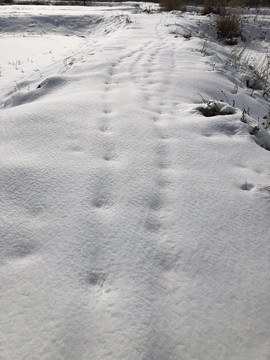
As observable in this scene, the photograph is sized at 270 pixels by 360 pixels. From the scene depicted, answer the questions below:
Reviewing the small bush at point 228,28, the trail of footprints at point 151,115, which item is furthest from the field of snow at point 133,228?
the small bush at point 228,28

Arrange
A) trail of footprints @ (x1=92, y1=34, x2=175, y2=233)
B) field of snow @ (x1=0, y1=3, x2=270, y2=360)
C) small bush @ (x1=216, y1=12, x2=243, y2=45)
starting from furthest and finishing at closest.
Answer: small bush @ (x1=216, y1=12, x2=243, y2=45)
trail of footprints @ (x1=92, y1=34, x2=175, y2=233)
field of snow @ (x1=0, y1=3, x2=270, y2=360)

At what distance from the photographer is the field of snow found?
0.90 m

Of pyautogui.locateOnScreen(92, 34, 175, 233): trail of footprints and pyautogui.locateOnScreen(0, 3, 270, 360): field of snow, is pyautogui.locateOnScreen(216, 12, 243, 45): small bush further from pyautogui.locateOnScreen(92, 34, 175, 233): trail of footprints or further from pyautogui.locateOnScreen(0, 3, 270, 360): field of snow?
pyautogui.locateOnScreen(0, 3, 270, 360): field of snow

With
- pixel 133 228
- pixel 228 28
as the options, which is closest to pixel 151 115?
pixel 133 228

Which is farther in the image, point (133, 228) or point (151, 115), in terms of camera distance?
point (151, 115)

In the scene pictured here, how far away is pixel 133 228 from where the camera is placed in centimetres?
126

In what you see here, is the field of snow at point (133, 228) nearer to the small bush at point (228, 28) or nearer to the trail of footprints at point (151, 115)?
the trail of footprints at point (151, 115)

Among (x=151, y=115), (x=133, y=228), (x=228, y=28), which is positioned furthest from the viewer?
(x=228, y=28)

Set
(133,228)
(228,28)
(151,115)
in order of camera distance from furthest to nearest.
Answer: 1. (228,28)
2. (151,115)
3. (133,228)

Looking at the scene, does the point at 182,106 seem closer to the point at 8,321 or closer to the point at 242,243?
the point at 242,243

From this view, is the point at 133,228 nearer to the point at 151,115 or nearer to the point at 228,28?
the point at 151,115

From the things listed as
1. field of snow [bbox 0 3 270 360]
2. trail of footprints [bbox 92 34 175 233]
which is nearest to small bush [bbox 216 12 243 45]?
trail of footprints [bbox 92 34 175 233]

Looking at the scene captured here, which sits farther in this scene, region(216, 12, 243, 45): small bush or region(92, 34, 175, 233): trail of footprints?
region(216, 12, 243, 45): small bush

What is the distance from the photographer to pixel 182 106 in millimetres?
2465
